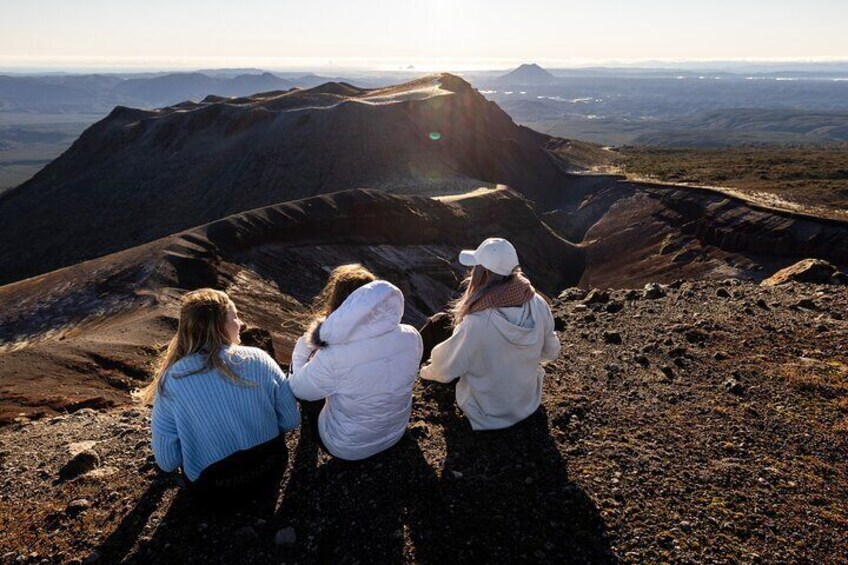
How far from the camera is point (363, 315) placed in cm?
429

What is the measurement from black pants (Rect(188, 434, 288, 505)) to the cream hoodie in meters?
1.77

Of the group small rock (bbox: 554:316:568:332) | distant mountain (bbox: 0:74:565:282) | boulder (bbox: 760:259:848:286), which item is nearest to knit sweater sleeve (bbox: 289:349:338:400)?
small rock (bbox: 554:316:568:332)

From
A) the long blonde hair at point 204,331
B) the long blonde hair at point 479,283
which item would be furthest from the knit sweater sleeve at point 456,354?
the long blonde hair at point 204,331

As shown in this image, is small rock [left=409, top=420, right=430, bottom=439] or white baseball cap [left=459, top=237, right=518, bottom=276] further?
small rock [left=409, top=420, right=430, bottom=439]

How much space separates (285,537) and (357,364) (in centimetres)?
150

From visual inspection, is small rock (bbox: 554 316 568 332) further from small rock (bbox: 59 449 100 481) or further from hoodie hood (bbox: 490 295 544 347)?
small rock (bbox: 59 449 100 481)

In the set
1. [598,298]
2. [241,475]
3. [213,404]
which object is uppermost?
[213,404]

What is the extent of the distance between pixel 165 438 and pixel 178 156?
53552 mm

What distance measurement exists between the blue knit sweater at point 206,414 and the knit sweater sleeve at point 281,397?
0.10 metres

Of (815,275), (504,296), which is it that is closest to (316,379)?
(504,296)

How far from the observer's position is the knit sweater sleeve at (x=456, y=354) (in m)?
5.34

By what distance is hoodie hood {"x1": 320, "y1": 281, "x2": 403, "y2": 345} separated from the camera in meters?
4.28

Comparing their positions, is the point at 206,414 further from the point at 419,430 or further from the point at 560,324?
the point at 560,324

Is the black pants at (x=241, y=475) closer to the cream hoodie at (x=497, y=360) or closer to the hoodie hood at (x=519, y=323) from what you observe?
the cream hoodie at (x=497, y=360)
